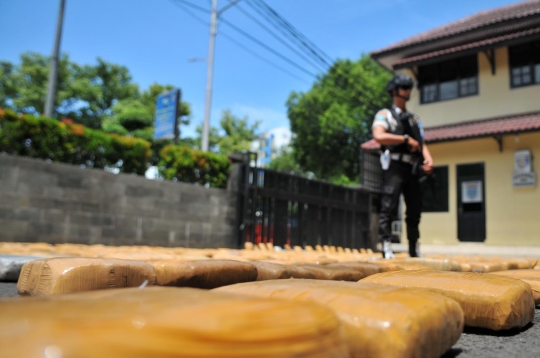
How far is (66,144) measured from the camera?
677 cm

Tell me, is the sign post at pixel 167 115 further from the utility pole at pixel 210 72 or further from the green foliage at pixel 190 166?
the green foliage at pixel 190 166

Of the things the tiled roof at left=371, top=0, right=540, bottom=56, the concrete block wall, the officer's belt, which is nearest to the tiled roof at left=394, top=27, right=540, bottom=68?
the tiled roof at left=371, top=0, right=540, bottom=56

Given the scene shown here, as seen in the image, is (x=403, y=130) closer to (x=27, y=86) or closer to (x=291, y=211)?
(x=291, y=211)

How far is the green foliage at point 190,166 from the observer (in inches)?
326

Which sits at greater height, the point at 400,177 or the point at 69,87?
the point at 69,87

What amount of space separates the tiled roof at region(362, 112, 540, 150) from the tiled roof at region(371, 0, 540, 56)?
97.8 inches

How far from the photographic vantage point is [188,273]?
1569 mm

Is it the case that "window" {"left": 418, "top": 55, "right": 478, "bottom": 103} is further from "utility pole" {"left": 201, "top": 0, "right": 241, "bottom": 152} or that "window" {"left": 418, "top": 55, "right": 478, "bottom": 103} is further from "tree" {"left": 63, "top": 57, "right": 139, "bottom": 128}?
"tree" {"left": 63, "top": 57, "right": 139, "bottom": 128}

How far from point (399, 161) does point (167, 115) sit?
11522 mm

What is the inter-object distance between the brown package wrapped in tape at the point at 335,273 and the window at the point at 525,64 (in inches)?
443

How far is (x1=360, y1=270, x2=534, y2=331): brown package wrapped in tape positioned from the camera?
132 centimetres

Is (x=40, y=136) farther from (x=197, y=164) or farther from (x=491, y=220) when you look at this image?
(x=491, y=220)

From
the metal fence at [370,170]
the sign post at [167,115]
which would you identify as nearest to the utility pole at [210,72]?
the sign post at [167,115]

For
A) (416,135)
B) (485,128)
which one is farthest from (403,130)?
(485,128)
